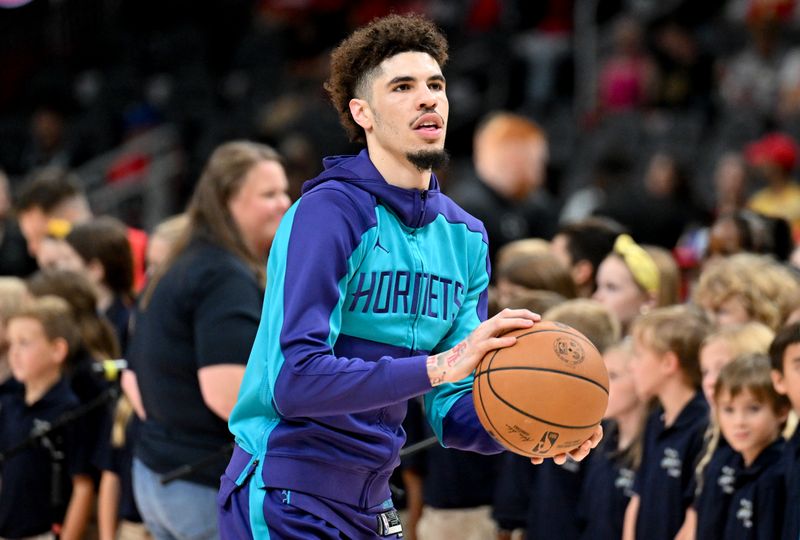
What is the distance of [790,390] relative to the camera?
5055 mm

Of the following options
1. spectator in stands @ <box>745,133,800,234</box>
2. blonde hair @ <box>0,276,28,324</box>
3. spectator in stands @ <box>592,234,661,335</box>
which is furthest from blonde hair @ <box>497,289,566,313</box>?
spectator in stands @ <box>745,133,800,234</box>

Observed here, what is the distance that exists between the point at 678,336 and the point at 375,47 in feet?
7.98

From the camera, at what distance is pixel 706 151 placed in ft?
41.9

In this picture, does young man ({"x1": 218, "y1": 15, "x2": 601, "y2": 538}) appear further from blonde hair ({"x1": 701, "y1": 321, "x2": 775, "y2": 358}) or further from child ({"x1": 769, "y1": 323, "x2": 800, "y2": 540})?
blonde hair ({"x1": 701, "y1": 321, "x2": 775, "y2": 358})

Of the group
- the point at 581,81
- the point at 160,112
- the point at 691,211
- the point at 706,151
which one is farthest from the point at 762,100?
the point at 160,112

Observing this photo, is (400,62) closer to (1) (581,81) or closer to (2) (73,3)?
(1) (581,81)

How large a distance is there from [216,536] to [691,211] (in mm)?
6143

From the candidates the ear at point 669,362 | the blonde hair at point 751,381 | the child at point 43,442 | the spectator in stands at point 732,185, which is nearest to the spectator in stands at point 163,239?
the child at point 43,442

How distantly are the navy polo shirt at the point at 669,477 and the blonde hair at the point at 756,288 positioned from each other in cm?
91

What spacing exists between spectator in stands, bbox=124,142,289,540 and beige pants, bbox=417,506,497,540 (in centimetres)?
177

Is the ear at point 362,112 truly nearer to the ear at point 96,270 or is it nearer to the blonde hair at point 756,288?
the blonde hair at point 756,288

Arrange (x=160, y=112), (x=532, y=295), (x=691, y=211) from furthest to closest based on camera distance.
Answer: (x=160, y=112)
(x=691, y=211)
(x=532, y=295)

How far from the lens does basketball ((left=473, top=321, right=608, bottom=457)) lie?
3576mm

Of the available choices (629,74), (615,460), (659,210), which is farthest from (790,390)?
(629,74)
